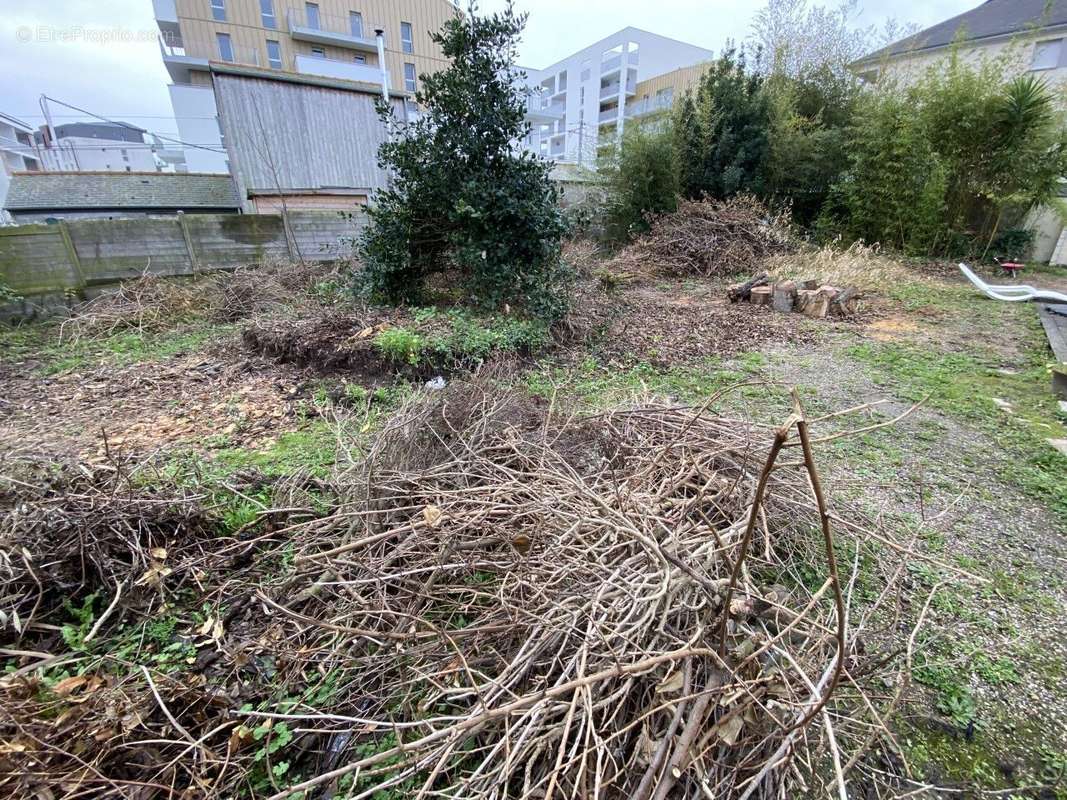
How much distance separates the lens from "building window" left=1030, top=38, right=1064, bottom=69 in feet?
44.1

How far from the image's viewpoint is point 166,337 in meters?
5.77

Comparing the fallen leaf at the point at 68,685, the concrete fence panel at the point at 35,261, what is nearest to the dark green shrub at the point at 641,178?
the concrete fence panel at the point at 35,261

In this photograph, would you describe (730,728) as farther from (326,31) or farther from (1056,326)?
(326,31)

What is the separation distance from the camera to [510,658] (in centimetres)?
156

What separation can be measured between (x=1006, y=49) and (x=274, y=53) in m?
26.3

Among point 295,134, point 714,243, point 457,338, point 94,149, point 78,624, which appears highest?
point 94,149

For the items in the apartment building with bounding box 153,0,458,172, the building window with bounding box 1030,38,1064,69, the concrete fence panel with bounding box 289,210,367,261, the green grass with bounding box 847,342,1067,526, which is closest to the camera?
the green grass with bounding box 847,342,1067,526

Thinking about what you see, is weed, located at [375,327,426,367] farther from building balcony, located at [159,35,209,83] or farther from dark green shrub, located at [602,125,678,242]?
building balcony, located at [159,35,209,83]

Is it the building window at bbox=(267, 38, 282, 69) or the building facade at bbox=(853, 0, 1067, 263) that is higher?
the building window at bbox=(267, 38, 282, 69)

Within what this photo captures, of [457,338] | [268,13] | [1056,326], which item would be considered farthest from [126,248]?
[268,13]

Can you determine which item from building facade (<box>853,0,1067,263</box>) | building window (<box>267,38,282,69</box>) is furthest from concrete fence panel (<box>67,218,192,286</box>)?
building window (<box>267,38,282,69</box>)

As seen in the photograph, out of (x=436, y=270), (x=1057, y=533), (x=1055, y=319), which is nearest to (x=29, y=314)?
(x=436, y=270)

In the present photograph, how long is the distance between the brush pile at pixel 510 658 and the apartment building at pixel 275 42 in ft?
70.0

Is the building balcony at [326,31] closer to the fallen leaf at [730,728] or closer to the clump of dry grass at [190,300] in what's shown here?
the clump of dry grass at [190,300]
